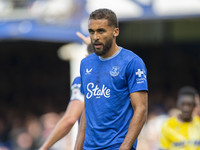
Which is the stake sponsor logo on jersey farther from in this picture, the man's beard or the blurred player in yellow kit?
the blurred player in yellow kit

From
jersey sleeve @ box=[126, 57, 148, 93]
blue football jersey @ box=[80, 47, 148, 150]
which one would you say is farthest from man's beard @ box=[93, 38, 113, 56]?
jersey sleeve @ box=[126, 57, 148, 93]

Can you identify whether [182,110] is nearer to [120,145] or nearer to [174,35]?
[120,145]

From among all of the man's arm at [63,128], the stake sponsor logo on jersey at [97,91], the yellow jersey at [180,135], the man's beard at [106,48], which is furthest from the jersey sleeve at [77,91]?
the yellow jersey at [180,135]

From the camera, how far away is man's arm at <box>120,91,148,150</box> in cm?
423

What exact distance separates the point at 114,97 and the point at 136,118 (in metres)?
0.26

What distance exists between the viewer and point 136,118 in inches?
167

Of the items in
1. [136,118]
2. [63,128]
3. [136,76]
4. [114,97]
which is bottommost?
[63,128]

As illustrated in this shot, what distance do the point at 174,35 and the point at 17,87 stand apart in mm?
5507

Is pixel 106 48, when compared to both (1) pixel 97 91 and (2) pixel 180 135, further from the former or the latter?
(2) pixel 180 135

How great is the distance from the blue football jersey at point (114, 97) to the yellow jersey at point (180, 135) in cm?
294

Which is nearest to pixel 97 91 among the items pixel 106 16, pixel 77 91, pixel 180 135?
pixel 106 16

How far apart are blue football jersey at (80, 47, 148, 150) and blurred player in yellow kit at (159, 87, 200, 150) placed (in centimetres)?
295

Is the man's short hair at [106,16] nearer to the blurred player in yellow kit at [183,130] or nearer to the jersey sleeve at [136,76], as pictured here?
the jersey sleeve at [136,76]

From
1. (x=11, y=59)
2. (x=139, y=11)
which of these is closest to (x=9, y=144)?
(x=139, y=11)
